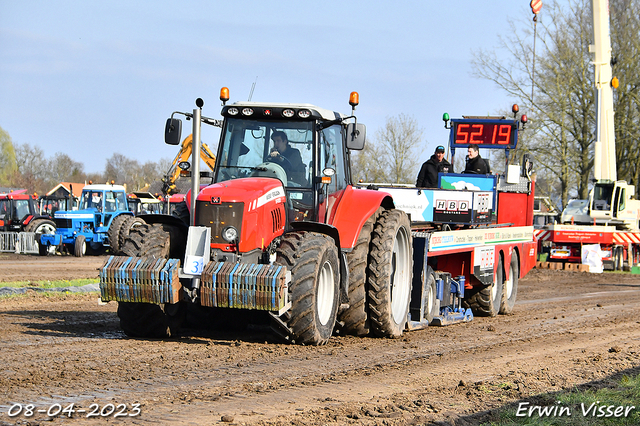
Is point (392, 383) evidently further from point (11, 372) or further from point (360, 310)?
point (11, 372)

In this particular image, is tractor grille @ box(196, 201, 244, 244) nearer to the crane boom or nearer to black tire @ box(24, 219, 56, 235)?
the crane boom

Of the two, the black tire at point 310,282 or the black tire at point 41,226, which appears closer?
the black tire at point 310,282

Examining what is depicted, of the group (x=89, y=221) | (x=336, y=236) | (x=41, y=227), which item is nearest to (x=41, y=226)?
(x=41, y=227)

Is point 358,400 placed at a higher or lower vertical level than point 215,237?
lower

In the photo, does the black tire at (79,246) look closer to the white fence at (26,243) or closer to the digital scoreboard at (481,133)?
Answer: the white fence at (26,243)

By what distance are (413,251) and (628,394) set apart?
4.26 metres

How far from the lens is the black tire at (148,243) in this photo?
25.2 feet

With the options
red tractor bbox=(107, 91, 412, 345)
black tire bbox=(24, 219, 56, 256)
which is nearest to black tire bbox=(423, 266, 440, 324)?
red tractor bbox=(107, 91, 412, 345)

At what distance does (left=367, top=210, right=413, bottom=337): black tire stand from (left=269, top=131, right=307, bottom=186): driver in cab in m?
1.26

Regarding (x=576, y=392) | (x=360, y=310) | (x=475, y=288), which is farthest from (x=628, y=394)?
(x=475, y=288)

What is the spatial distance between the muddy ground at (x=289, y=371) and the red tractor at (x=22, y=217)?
18.1 metres

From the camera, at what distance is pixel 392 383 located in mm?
6270

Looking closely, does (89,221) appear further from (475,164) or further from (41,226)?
(475,164)

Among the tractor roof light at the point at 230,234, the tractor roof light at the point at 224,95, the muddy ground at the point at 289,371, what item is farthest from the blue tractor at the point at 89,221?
the tractor roof light at the point at 230,234
